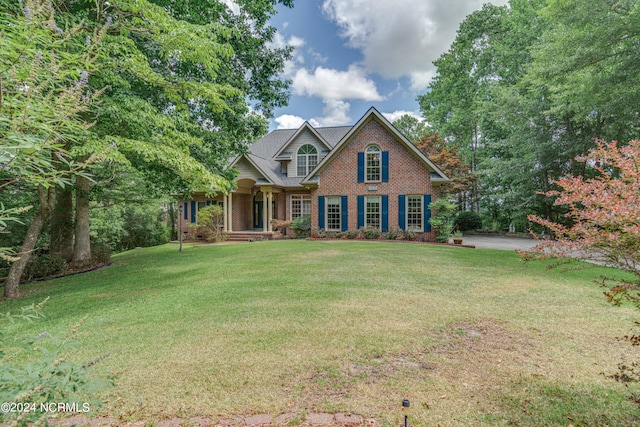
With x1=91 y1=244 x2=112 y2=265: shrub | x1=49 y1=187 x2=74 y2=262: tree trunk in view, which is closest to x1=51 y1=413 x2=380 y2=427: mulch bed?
x1=91 y1=244 x2=112 y2=265: shrub

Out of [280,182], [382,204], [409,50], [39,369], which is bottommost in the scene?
[39,369]

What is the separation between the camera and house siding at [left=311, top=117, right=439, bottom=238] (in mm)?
16438

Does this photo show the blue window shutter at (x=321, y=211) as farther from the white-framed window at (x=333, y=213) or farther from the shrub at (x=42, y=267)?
the shrub at (x=42, y=267)

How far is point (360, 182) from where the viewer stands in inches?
676

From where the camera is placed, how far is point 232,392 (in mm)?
3043

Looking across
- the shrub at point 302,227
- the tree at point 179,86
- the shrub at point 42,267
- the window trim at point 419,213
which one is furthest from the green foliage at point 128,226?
the window trim at point 419,213

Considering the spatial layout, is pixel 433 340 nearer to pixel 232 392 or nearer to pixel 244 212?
pixel 232 392

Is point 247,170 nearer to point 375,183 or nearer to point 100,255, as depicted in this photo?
point 375,183

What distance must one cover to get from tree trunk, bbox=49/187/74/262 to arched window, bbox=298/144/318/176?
40.8ft

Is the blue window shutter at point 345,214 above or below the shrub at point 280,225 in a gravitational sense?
above

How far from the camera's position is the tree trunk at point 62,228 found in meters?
11.0

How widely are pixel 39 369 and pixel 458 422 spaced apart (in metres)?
3.16

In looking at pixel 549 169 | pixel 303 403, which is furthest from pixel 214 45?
pixel 549 169

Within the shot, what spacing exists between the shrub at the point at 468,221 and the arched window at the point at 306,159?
1305cm
